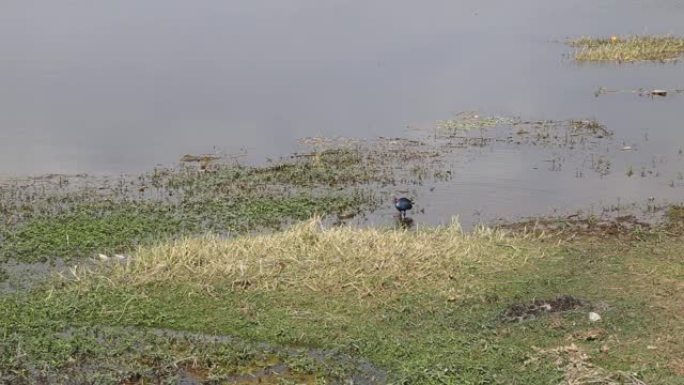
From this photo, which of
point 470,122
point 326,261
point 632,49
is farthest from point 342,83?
point 326,261

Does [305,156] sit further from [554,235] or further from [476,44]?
[476,44]

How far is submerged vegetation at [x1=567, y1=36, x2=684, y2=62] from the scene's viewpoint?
25.5 metres

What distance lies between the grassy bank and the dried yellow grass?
2 centimetres

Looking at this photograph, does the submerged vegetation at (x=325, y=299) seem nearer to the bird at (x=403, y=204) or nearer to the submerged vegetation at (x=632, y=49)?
the bird at (x=403, y=204)

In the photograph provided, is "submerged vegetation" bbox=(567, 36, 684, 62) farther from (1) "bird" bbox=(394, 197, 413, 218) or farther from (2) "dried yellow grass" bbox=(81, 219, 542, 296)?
(2) "dried yellow grass" bbox=(81, 219, 542, 296)

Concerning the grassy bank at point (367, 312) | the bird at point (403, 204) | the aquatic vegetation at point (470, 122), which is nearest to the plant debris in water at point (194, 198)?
the bird at point (403, 204)

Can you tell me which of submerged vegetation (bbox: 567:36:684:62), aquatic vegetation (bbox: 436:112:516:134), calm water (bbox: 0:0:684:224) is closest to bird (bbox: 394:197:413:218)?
calm water (bbox: 0:0:684:224)

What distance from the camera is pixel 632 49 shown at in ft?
84.8

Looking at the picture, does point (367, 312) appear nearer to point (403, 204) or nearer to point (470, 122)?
point (403, 204)

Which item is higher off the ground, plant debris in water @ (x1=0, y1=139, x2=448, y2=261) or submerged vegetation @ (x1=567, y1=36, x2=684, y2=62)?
submerged vegetation @ (x1=567, y1=36, x2=684, y2=62)

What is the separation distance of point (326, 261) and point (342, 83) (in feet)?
46.4

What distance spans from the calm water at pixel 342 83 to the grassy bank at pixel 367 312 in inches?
112

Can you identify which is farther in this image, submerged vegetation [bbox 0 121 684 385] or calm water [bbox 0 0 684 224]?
calm water [bbox 0 0 684 224]

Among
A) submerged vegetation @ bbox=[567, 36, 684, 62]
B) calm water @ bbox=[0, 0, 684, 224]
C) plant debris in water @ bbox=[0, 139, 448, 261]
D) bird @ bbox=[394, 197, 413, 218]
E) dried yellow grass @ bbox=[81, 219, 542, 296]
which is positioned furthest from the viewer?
submerged vegetation @ bbox=[567, 36, 684, 62]
